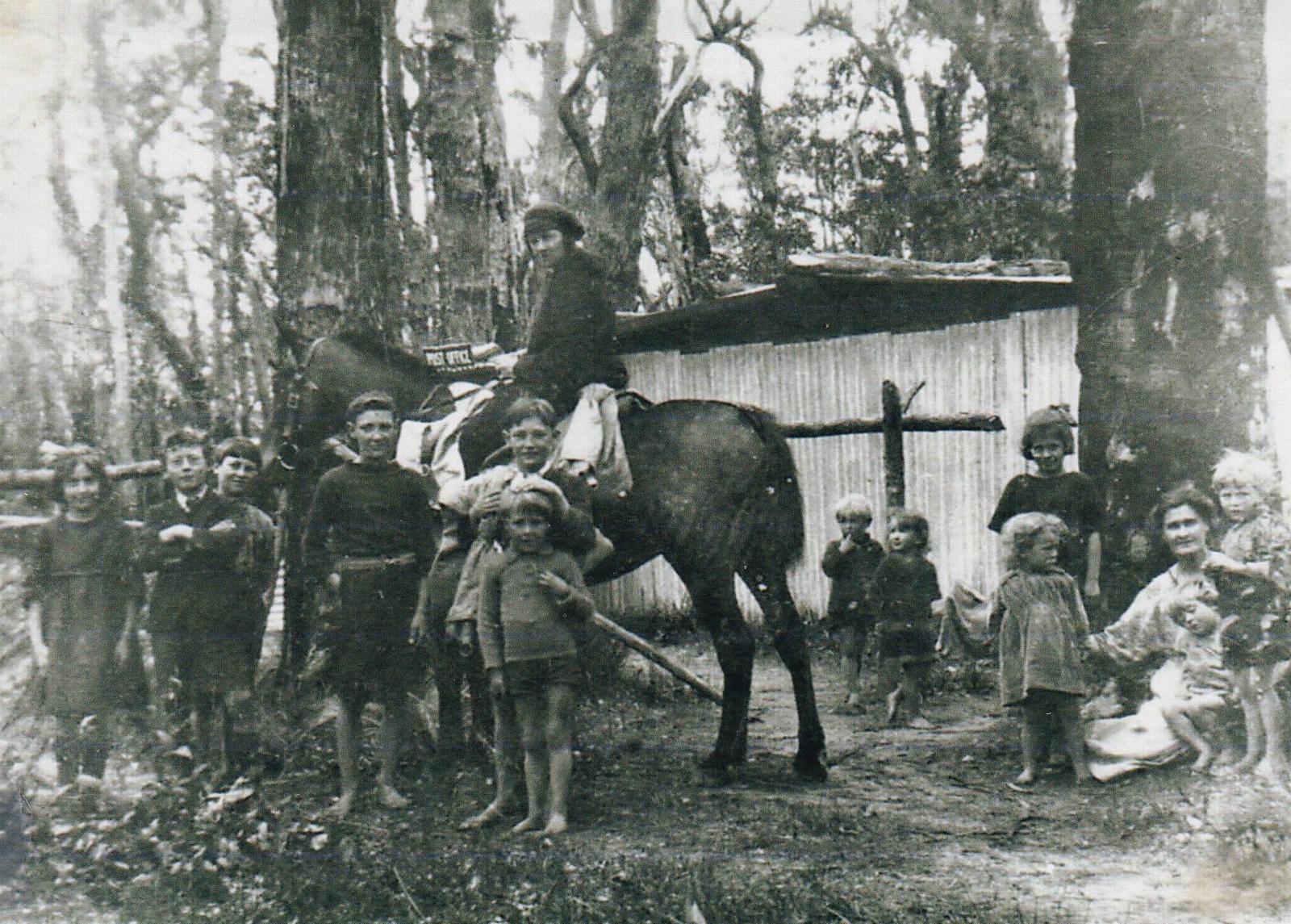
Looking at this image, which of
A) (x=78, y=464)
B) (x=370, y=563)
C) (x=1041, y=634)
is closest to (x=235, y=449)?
(x=78, y=464)

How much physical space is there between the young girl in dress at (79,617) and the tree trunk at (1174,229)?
4.72 metres

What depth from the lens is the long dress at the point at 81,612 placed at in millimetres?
4875

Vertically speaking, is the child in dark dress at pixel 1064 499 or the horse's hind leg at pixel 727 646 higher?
the child in dark dress at pixel 1064 499

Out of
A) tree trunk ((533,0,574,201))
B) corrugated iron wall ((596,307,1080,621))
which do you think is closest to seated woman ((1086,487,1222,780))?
corrugated iron wall ((596,307,1080,621))

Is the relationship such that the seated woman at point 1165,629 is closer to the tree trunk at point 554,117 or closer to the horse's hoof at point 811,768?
the horse's hoof at point 811,768

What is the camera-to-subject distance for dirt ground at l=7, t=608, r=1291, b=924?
3.63 metres

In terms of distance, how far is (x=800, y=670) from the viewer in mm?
4891

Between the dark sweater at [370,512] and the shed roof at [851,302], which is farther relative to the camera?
the shed roof at [851,302]

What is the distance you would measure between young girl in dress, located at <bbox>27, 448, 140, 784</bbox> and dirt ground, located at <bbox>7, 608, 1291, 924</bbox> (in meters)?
0.18

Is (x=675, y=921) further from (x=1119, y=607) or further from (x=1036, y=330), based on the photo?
(x=1036, y=330)

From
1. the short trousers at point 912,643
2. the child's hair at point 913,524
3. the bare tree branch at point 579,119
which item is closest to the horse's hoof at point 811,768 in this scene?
the short trousers at point 912,643

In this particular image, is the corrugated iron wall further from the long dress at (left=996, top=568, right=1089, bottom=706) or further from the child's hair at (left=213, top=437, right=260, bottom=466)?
the child's hair at (left=213, top=437, right=260, bottom=466)

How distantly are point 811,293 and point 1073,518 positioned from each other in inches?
107

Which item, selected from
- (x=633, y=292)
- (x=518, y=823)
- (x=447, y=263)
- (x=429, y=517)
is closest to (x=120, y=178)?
(x=447, y=263)
